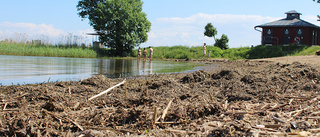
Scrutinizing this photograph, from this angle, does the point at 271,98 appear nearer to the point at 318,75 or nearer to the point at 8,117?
the point at 318,75

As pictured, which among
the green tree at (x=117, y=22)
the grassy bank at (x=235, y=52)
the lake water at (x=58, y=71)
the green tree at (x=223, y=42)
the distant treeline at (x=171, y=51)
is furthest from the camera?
the green tree at (x=223, y=42)

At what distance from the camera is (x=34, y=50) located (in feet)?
119

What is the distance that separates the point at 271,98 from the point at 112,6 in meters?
38.6

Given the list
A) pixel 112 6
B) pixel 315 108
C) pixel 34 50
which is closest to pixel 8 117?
pixel 315 108

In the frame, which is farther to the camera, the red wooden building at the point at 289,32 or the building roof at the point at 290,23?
the building roof at the point at 290,23

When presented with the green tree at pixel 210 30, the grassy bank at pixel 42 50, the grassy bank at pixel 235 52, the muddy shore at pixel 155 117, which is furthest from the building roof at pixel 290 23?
the muddy shore at pixel 155 117

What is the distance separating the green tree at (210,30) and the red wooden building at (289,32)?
12.4 metres

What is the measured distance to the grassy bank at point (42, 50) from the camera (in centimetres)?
3414

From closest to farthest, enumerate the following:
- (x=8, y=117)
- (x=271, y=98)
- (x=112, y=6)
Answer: (x=8, y=117)
(x=271, y=98)
(x=112, y=6)

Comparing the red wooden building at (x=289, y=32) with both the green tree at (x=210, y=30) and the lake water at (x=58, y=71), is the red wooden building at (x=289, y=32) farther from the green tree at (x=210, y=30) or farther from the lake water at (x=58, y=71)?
the lake water at (x=58, y=71)

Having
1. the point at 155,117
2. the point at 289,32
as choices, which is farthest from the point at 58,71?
the point at 289,32

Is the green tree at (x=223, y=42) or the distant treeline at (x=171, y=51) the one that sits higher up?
the green tree at (x=223, y=42)

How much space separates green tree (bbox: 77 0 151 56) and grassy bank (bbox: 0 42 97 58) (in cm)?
408

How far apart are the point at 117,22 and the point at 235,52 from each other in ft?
61.2
